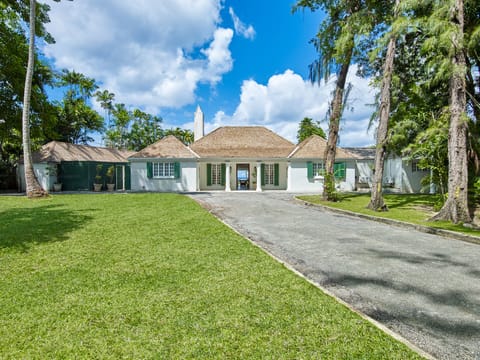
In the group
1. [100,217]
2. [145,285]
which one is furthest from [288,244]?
[100,217]

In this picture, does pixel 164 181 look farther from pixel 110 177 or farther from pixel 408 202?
pixel 408 202

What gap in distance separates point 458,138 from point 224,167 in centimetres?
1609

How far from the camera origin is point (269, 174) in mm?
21797

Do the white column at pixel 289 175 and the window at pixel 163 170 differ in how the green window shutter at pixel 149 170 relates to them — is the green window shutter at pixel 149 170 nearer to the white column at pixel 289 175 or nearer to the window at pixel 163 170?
the window at pixel 163 170

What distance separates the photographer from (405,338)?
91.0 inches

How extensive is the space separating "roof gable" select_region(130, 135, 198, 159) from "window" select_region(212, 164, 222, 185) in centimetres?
242

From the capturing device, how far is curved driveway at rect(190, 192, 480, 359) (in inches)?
97.8

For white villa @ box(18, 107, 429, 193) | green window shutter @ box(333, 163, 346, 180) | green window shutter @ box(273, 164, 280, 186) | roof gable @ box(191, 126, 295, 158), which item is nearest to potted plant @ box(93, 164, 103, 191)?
white villa @ box(18, 107, 429, 193)

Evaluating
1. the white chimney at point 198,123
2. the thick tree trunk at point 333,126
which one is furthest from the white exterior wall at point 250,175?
the thick tree trunk at point 333,126

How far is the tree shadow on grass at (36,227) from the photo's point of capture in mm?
5453

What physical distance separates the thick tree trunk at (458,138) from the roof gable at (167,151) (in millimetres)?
15219

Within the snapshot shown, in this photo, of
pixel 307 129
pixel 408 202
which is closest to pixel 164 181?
pixel 408 202

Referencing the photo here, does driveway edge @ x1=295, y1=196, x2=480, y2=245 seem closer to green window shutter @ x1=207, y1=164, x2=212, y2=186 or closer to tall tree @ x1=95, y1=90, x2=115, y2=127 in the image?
green window shutter @ x1=207, y1=164, x2=212, y2=186

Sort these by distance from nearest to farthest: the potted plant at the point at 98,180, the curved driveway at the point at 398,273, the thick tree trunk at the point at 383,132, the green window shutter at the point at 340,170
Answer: the curved driveway at the point at 398,273 → the thick tree trunk at the point at 383,132 → the green window shutter at the point at 340,170 → the potted plant at the point at 98,180
